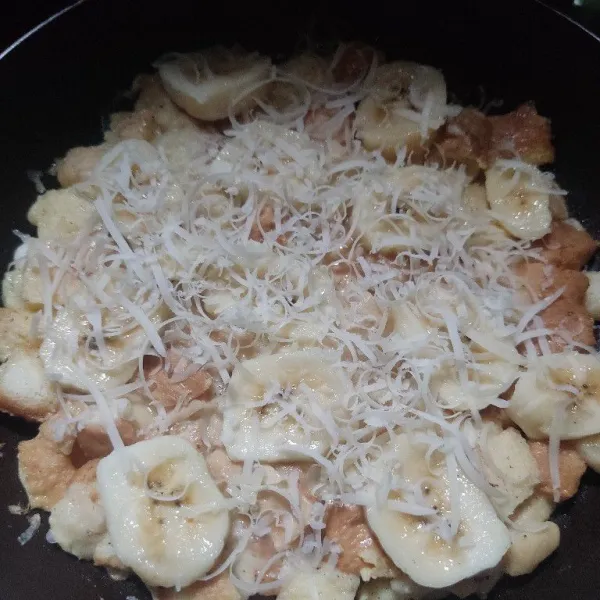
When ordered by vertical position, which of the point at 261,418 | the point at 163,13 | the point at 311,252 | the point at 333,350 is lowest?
the point at 261,418

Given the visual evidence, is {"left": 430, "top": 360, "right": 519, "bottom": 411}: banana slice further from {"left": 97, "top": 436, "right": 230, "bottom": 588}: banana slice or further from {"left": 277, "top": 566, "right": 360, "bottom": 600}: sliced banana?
{"left": 97, "top": 436, "right": 230, "bottom": 588}: banana slice

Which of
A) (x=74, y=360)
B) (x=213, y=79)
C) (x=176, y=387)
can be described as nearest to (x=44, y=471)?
(x=74, y=360)

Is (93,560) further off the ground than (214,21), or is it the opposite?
(214,21)

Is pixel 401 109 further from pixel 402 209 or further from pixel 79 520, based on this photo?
pixel 79 520

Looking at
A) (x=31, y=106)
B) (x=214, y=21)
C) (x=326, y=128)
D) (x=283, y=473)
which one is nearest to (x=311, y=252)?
(x=326, y=128)

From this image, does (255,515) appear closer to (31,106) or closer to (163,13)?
(31,106)
